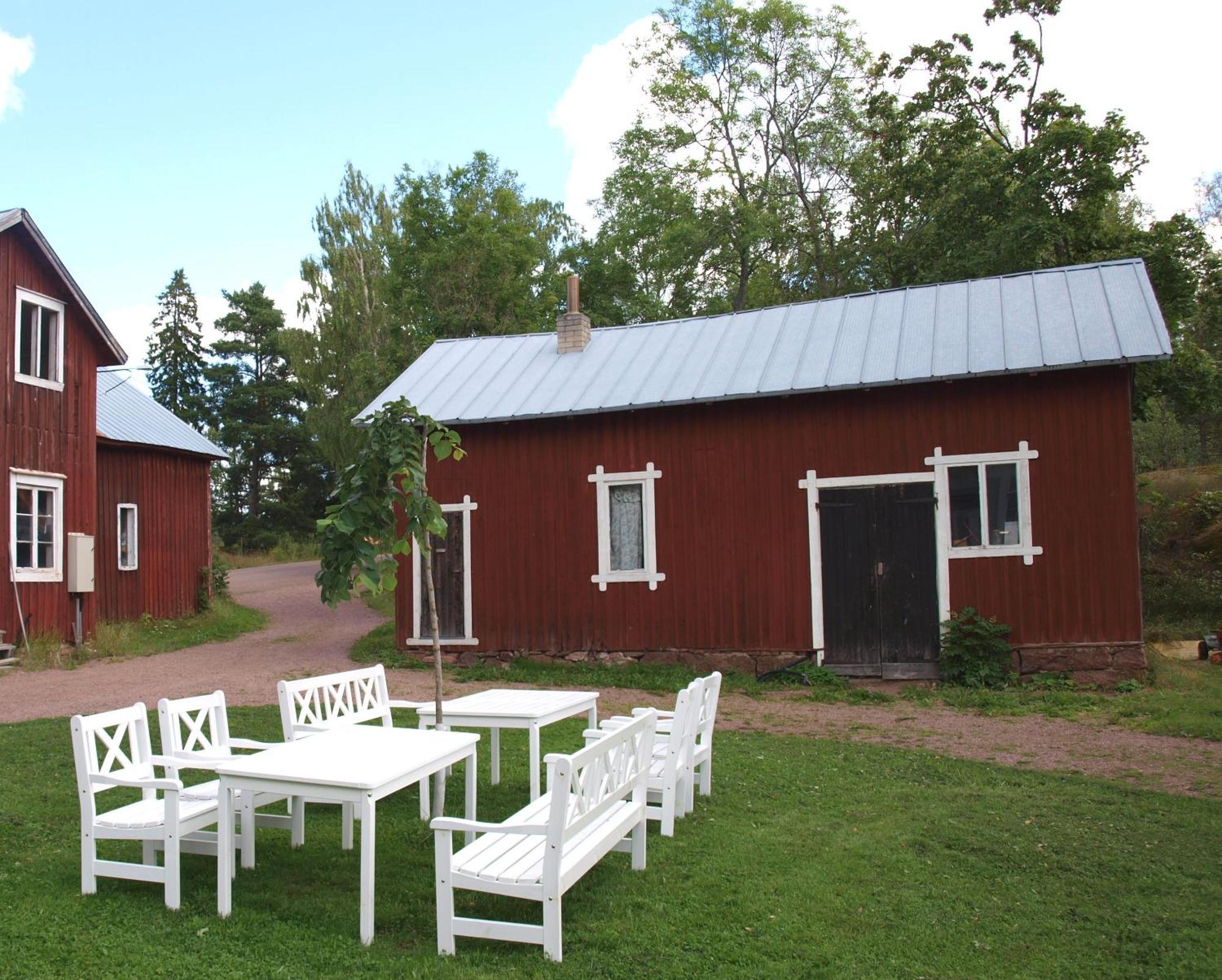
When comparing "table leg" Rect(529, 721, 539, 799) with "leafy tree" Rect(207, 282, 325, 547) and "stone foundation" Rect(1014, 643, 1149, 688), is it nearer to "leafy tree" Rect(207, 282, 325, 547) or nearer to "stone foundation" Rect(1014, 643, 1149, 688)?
"stone foundation" Rect(1014, 643, 1149, 688)

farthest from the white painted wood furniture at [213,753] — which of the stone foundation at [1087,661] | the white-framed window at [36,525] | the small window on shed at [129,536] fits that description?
the small window on shed at [129,536]

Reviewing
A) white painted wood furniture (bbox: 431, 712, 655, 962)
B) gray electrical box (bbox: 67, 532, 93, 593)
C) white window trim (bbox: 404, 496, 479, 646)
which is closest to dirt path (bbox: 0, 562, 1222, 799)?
white window trim (bbox: 404, 496, 479, 646)

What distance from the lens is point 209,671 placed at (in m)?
13.7

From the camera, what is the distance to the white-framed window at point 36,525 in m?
14.8

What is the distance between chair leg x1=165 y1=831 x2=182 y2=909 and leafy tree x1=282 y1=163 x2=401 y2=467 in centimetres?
2313

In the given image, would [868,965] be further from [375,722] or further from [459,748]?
[375,722]

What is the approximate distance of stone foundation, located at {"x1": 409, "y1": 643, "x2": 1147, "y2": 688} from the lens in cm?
1133

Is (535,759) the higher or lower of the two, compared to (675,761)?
lower


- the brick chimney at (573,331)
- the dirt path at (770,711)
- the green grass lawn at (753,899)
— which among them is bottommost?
the dirt path at (770,711)

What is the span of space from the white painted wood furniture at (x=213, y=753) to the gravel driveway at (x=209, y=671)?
17.2 feet

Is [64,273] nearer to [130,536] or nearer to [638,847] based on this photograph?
[130,536]

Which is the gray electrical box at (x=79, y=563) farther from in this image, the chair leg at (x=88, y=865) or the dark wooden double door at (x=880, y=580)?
the chair leg at (x=88, y=865)

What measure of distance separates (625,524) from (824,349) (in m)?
3.43

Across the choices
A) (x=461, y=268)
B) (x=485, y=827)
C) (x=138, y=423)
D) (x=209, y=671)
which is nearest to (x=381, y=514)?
(x=485, y=827)
